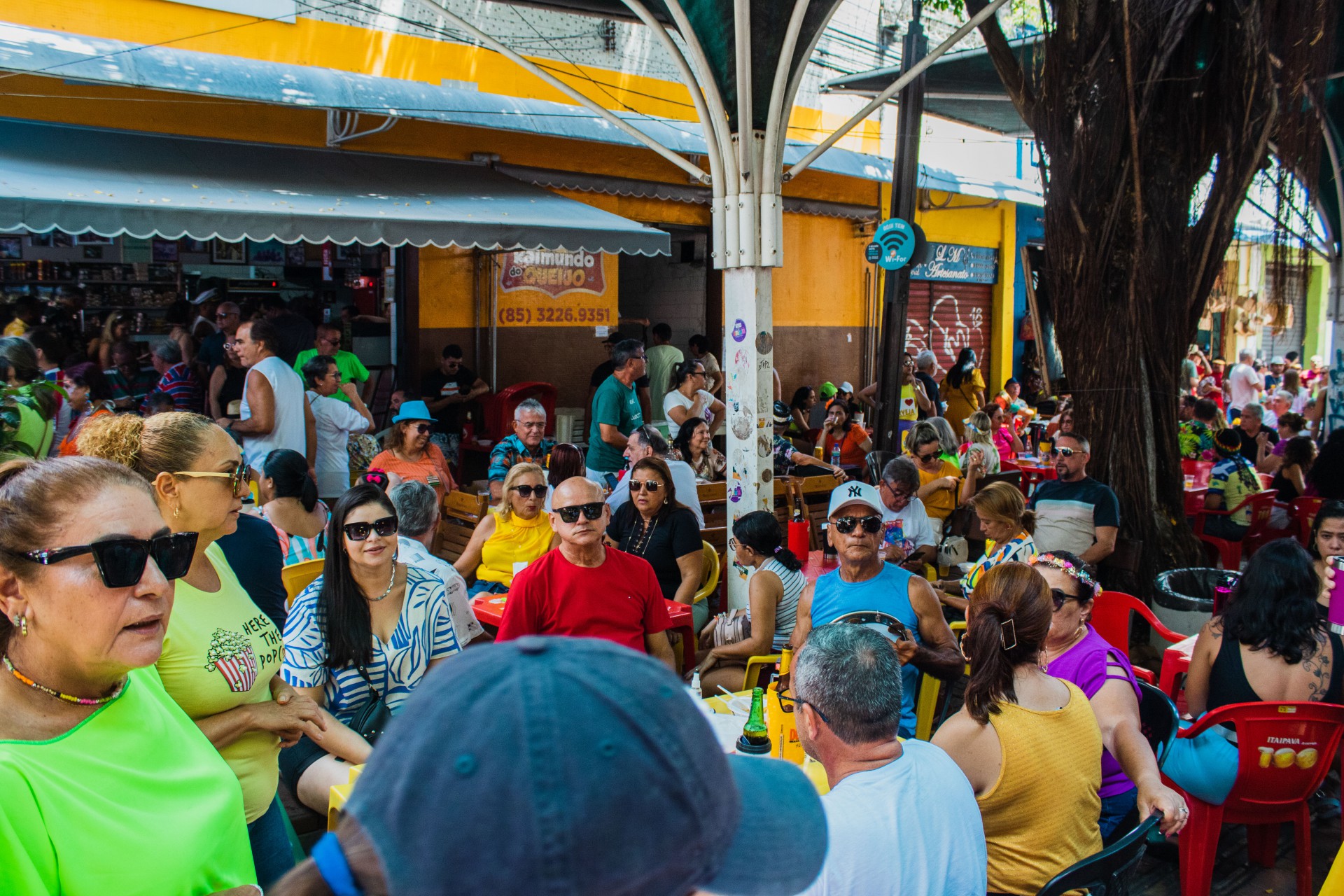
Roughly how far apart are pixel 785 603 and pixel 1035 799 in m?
2.26

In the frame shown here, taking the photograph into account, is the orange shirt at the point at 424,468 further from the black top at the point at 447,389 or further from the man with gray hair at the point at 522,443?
the black top at the point at 447,389

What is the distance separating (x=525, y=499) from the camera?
5922 mm

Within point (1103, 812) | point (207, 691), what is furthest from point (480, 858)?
point (1103, 812)

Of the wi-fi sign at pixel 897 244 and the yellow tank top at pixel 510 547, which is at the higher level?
the wi-fi sign at pixel 897 244

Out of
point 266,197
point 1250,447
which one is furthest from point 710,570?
point 1250,447

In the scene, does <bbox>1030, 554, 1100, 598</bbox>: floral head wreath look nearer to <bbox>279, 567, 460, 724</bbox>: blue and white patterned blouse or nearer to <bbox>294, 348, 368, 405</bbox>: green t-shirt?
<bbox>279, 567, 460, 724</bbox>: blue and white patterned blouse

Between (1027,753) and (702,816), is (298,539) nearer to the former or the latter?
(1027,753)

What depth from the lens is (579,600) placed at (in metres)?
4.33

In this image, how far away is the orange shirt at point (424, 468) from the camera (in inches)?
283

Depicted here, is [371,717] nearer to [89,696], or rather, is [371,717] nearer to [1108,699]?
[89,696]

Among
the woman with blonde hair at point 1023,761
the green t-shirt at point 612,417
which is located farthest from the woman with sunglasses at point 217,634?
the green t-shirt at point 612,417

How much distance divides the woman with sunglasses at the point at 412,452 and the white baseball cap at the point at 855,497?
346 centimetres

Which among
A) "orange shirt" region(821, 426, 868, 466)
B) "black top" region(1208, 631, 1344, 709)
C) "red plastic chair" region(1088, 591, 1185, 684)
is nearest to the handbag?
"black top" region(1208, 631, 1344, 709)

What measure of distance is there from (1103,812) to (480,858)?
3253 millimetres
